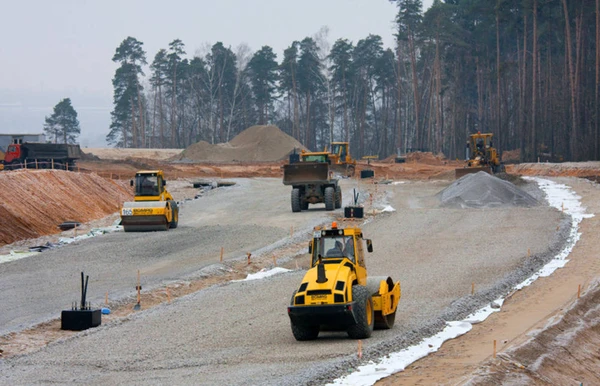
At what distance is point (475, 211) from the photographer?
38.7m

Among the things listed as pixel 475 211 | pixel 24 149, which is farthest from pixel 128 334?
pixel 24 149

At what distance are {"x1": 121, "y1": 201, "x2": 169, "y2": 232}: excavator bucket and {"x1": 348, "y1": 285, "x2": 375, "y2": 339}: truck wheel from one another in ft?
65.6

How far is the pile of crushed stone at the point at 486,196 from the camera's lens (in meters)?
41.3

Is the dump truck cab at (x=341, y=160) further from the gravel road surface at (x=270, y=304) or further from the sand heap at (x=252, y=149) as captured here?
the sand heap at (x=252, y=149)

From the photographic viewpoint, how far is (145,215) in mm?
33531

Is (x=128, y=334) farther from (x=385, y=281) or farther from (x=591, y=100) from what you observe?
(x=591, y=100)

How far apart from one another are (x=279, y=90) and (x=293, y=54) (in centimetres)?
666

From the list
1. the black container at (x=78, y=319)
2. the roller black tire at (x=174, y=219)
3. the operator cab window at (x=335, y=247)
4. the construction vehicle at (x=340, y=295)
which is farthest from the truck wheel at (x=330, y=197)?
the operator cab window at (x=335, y=247)

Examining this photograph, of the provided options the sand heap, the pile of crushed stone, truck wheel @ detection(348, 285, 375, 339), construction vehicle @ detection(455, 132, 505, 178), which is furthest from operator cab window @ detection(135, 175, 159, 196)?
the sand heap

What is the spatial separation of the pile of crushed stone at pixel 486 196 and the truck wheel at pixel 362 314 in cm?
2758

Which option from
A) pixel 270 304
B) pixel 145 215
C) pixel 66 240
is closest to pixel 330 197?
pixel 145 215

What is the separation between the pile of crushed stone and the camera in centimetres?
4134

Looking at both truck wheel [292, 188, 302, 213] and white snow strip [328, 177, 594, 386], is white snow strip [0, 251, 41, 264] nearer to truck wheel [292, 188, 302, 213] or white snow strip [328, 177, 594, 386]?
truck wheel [292, 188, 302, 213]

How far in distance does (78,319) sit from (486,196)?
27.9 m
